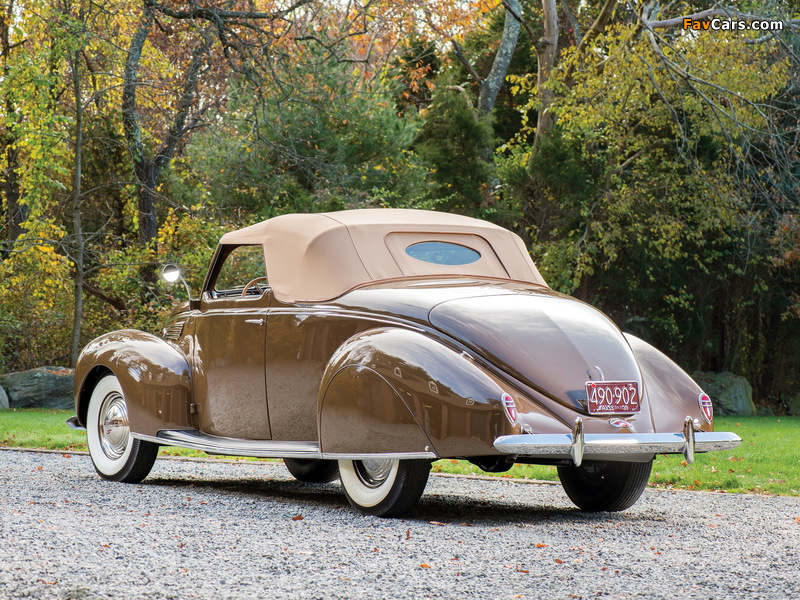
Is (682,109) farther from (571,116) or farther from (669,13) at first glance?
(669,13)

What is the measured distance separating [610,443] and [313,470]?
3.52 m

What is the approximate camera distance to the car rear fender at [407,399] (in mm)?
5465

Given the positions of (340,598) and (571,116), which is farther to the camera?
(571,116)

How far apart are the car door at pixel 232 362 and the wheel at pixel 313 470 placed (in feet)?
3.93

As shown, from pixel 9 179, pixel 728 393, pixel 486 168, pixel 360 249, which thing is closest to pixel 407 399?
pixel 360 249

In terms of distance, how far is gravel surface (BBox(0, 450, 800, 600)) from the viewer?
4.09 metres

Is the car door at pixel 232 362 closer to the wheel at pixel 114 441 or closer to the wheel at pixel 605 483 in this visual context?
the wheel at pixel 114 441

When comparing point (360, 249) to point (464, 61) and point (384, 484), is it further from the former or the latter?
point (464, 61)

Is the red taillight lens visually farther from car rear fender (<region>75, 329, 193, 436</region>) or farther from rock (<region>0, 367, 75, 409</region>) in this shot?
rock (<region>0, 367, 75, 409</region>)

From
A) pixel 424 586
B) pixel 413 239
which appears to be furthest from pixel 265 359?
pixel 424 586

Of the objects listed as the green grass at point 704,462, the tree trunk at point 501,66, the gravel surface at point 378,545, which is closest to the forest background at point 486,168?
the tree trunk at point 501,66

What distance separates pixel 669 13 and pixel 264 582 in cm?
2082

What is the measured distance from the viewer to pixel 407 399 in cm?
564

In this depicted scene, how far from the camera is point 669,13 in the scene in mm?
22469
